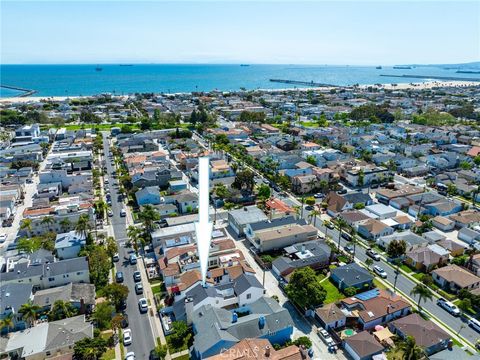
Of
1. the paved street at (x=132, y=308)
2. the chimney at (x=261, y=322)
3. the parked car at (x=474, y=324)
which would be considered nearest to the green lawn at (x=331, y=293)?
the chimney at (x=261, y=322)

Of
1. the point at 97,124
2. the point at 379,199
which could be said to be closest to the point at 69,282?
the point at 379,199

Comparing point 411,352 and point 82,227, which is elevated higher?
point 82,227

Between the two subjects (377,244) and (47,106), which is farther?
(47,106)

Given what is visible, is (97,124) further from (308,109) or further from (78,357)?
(78,357)

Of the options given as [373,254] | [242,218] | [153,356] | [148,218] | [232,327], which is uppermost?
[148,218]

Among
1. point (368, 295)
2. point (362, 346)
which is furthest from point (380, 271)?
point (362, 346)

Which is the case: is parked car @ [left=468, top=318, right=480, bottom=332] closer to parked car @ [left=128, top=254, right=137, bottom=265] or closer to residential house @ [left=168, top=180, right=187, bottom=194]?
parked car @ [left=128, top=254, right=137, bottom=265]

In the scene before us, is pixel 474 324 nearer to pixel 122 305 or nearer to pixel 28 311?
pixel 122 305

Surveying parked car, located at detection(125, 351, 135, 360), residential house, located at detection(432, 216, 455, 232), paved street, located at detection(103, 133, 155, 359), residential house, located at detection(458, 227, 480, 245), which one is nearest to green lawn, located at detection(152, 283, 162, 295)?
paved street, located at detection(103, 133, 155, 359)
